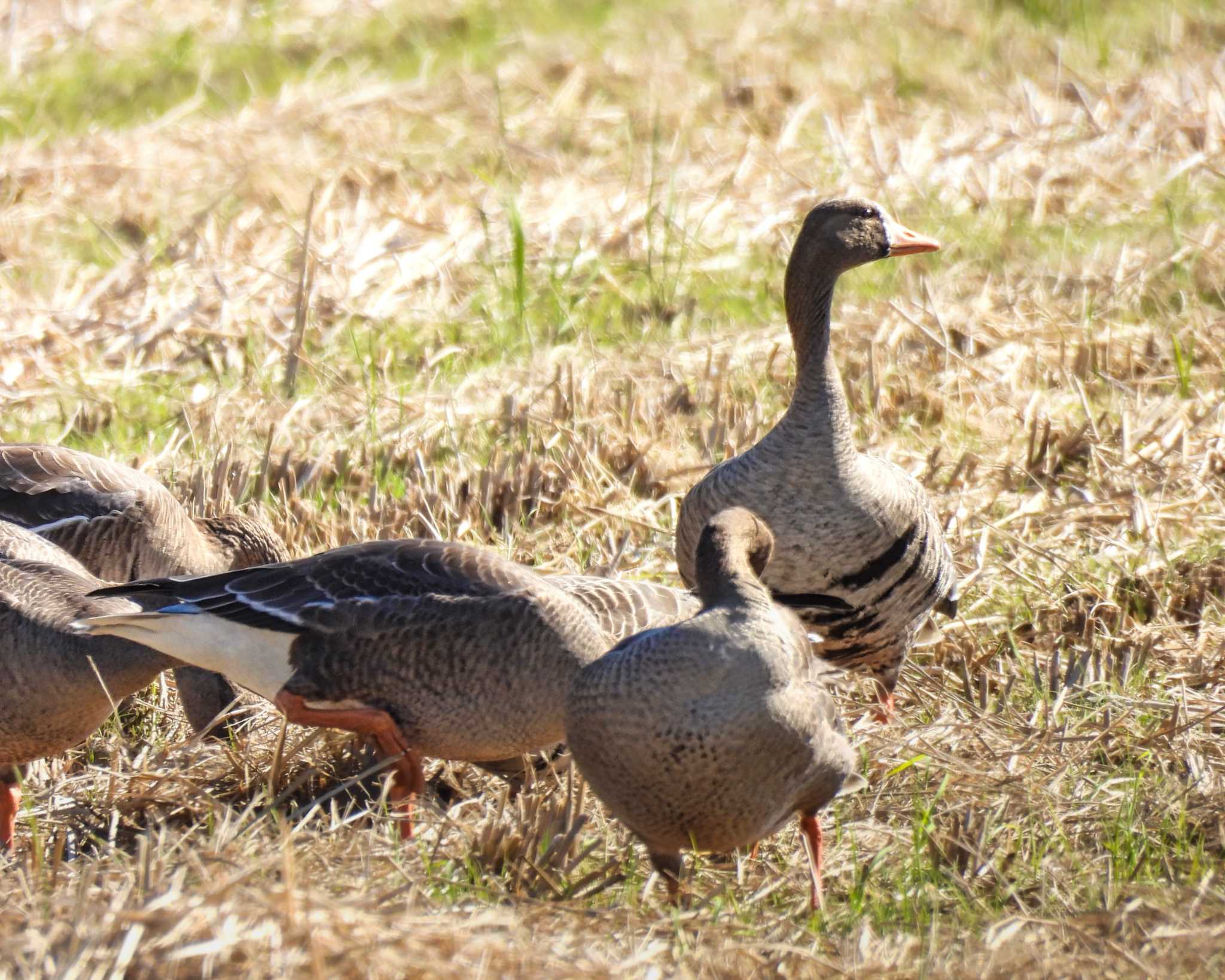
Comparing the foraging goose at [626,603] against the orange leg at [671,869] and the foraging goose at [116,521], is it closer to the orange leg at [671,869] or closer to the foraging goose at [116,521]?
the orange leg at [671,869]

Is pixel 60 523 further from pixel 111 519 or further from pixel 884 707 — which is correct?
pixel 884 707

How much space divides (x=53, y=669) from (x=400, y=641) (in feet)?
3.25

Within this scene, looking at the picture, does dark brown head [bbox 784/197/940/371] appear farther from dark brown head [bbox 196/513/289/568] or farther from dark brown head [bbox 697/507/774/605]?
dark brown head [bbox 196/513/289/568]

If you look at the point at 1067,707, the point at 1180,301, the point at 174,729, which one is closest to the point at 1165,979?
the point at 1067,707

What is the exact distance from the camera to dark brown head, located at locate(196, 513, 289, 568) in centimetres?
622

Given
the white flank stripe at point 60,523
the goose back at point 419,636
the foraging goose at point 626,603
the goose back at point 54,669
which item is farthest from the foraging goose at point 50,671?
the white flank stripe at point 60,523

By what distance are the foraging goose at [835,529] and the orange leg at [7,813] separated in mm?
2200

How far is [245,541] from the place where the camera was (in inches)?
246

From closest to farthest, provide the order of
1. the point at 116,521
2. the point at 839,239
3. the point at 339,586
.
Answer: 1. the point at 339,586
2. the point at 839,239
3. the point at 116,521

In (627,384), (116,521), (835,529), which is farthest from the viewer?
(627,384)

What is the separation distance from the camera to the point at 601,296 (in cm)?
927

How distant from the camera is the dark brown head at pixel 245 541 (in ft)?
20.4

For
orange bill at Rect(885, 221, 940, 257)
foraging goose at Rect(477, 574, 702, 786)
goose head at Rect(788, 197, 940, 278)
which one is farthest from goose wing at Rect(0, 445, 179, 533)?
orange bill at Rect(885, 221, 940, 257)

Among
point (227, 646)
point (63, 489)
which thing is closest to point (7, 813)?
point (227, 646)
